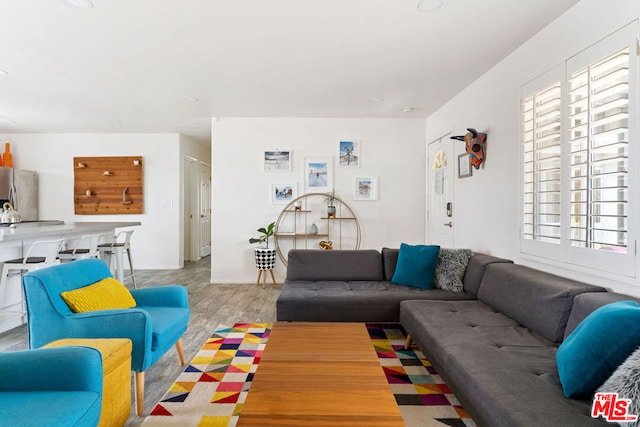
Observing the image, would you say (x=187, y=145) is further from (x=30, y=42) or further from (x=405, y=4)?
(x=405, y=4)

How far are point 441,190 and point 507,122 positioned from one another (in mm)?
1763

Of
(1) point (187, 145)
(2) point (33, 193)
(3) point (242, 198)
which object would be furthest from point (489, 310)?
(2) point (33, 193)

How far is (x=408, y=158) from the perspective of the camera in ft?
18.6

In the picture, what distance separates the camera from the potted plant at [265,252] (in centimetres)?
529

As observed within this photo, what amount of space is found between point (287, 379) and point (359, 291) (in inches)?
70.6

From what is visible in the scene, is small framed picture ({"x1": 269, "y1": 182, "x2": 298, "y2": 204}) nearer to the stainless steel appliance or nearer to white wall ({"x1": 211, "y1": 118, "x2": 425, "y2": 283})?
white wall ({"x1": 211, "y1": 118, "x2": 425, "y2": 283})

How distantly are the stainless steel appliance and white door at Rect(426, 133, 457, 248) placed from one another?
718cm

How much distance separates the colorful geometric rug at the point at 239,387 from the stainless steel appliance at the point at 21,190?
5748 millimetres

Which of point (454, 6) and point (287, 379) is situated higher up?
point (454, 6)

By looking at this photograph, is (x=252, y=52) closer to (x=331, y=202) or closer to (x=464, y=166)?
(x=464, y=166)

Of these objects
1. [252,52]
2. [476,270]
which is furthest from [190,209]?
[476,270]

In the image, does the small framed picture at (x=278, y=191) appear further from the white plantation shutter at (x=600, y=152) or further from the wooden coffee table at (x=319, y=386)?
the white plantation shutter at (x=600, y=152)

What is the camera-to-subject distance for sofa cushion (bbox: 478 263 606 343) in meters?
2.07

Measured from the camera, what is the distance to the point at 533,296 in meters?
2.31
